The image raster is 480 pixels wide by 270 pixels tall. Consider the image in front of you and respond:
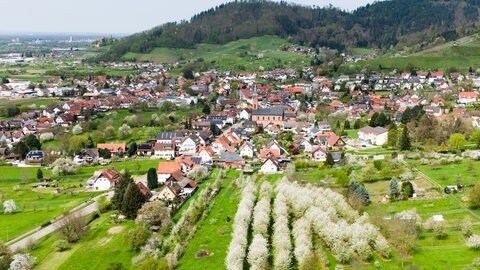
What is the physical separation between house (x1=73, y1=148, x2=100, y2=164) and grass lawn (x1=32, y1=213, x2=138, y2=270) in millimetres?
24089

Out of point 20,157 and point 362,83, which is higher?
point 362,83

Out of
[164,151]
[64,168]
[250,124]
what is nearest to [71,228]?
[64,168]

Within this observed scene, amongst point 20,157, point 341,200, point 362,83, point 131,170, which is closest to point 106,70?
point 362,83

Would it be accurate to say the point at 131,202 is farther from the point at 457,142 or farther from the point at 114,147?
the point at 457,142

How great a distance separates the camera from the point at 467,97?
79.7 m

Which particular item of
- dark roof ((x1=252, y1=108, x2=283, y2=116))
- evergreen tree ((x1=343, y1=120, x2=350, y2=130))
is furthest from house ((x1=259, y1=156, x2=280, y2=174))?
dark roof ((x1=252, y1=108, x2=283, y2=116))

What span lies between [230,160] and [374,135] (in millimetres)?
18241

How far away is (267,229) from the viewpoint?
32719 mm

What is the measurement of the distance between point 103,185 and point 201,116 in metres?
35.5

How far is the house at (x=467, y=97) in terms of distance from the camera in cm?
7919

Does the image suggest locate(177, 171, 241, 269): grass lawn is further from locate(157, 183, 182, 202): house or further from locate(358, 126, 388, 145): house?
locate(358, 126, 388, 145): house

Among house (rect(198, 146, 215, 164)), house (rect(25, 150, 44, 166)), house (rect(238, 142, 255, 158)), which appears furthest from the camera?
house (rect(25, 150, 44, 166))

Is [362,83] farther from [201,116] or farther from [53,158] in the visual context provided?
[53,158]

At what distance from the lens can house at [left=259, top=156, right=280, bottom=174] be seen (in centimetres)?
5088
